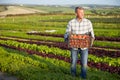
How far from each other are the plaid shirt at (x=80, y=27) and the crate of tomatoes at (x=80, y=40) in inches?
5.2

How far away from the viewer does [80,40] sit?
34.3 feet

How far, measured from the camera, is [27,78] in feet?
37.1

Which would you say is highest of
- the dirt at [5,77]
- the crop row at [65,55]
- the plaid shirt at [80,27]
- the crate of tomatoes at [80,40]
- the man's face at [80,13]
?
the man's face at [80,13]

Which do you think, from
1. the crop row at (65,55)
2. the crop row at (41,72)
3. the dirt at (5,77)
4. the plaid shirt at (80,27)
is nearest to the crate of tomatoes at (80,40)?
the plaid shirt at (80,27)

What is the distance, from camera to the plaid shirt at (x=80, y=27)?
1041cm

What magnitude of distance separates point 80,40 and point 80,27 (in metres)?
0.42

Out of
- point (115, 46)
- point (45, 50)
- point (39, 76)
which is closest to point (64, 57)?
point (45, 50)

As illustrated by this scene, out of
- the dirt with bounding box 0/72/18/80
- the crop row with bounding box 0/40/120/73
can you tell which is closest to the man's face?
the dirt with bounding box 0/72/18/80

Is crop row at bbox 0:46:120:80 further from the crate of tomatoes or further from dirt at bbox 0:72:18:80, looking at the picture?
the crate of tomatoes

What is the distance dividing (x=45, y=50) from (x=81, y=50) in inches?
464

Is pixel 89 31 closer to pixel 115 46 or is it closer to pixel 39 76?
pixel 39 76

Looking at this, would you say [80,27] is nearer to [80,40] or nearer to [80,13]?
[80,40]

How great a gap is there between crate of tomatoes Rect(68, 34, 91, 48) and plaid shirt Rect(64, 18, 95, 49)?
0.44 ft

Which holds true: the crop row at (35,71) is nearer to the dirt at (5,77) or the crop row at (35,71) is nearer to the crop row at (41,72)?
the crop row at (41,72)
